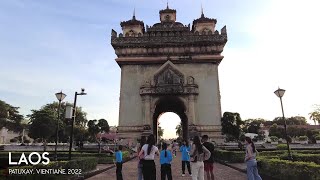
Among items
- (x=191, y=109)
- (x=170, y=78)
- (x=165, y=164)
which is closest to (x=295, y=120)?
(x=191, y=109)

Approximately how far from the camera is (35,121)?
42250 millimetres

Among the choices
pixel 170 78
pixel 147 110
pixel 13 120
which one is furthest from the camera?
pixel 13 120

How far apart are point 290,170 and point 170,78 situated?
26.8m

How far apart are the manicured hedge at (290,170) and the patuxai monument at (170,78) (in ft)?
72.2

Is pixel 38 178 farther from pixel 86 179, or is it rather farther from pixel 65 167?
pixel 86 179

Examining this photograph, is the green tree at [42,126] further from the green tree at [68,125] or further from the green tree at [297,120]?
the green tree at [297,120]

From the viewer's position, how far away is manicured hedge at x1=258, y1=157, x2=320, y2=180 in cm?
895

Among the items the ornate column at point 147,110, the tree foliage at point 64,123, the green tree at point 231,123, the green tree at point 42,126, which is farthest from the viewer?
the tree foliage at point 64,123

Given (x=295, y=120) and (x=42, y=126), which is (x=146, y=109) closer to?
(x=42, y=126)

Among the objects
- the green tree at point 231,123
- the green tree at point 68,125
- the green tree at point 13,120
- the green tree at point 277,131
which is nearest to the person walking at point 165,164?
the green tree at point 231,123

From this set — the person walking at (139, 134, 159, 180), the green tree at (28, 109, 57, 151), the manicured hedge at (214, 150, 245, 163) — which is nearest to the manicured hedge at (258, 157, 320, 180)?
the person walking at (139, 134, 159, 180)

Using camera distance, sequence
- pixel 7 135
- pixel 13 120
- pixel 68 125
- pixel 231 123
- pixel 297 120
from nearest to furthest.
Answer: pixel 231 123 < pixel 68 125 < pixel 13 120 < pixel 7 135 < pixel 297 120

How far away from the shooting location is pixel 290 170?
10195mm

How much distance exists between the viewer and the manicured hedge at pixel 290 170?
895 centimetres
